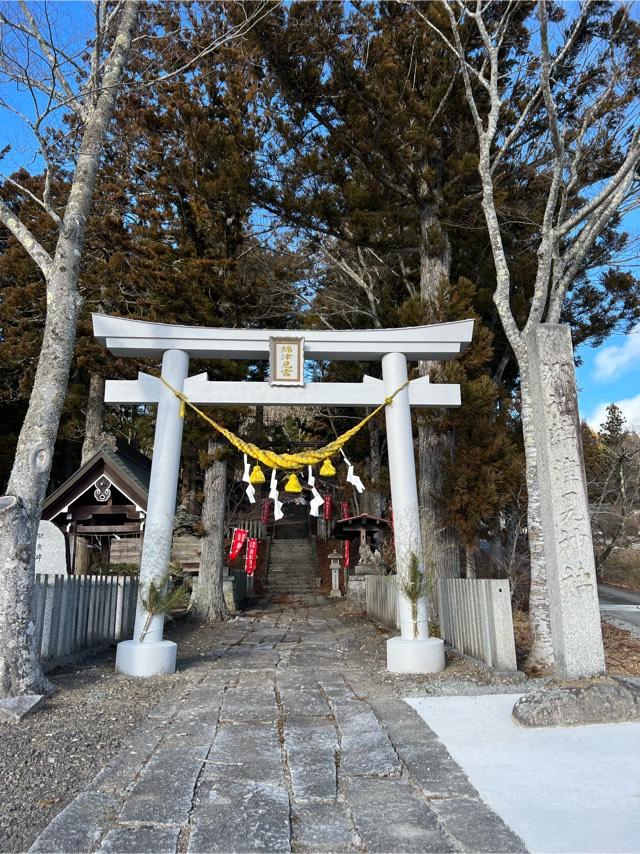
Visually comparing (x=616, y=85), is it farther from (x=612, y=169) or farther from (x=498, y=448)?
(x=498, y=448)

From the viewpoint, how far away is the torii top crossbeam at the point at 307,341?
7.29 m

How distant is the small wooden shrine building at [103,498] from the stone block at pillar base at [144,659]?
446 centimetres

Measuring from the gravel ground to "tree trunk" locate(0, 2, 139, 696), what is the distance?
499mm

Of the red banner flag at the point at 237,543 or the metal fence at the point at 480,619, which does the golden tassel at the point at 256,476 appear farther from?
the red banner flag at the point at 237,543

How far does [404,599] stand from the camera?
6652 millimetres

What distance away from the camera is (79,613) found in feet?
23.3

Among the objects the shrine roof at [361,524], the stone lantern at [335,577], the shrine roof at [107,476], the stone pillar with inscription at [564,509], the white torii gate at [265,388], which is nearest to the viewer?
the stone pillar with inscription at [564,509]

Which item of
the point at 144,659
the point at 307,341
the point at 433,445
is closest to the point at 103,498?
the point at 144,659

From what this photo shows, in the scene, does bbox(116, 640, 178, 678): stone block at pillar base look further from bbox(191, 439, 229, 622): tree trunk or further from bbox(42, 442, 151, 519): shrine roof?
bbox(191, 439, 229, 622): tree trunk

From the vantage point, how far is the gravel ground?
284 centimetres

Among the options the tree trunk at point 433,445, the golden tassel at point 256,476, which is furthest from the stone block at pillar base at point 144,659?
the tree trunk at point 433,445

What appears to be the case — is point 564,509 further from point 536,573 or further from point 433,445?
point 433,445

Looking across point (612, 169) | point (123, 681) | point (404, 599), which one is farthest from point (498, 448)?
point (123, 681)

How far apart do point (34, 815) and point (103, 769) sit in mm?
562
